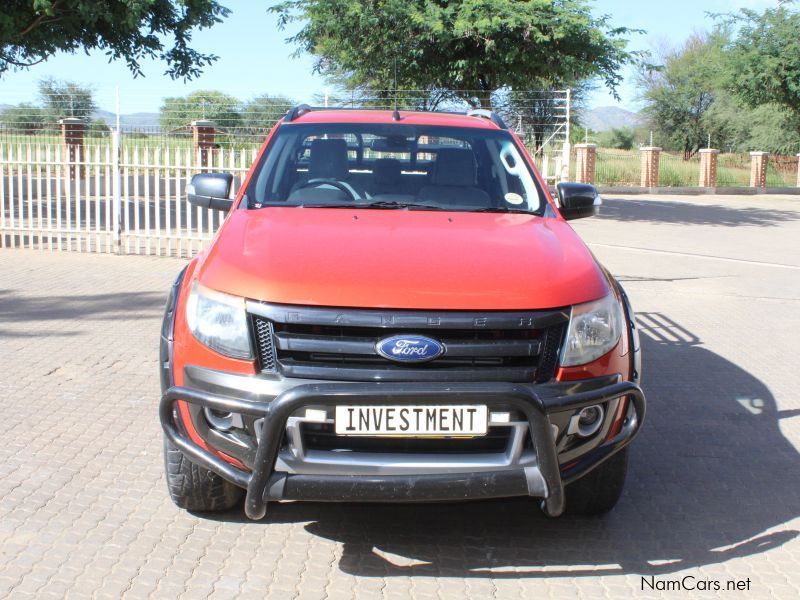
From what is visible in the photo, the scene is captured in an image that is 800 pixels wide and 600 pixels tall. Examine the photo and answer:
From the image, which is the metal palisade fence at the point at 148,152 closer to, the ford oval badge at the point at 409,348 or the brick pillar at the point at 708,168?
the ford oval badge at the point at 409,348

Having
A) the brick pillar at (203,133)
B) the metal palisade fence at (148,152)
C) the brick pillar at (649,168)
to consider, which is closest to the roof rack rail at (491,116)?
the metal palisade fence at (148,152)

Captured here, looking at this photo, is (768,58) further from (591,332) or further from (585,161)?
(591,332)

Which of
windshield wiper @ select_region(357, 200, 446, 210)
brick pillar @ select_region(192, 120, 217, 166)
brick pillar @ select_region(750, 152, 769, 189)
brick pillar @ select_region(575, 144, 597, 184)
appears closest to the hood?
windshield wiper @ select_region(357, 200, 446, 210)

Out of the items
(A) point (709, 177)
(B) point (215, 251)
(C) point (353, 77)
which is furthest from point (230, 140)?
(A) point (709, 177)

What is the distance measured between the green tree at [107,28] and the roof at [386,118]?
11199 millimetres

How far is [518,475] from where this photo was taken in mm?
3273

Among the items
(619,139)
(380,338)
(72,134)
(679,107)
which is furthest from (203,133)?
(619,139)

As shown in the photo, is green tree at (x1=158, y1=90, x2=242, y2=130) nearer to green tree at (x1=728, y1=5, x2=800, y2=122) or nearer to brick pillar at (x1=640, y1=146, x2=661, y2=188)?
green tree at (x1=728, y1=5, x2=800, y2=122)

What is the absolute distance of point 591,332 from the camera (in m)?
3.49

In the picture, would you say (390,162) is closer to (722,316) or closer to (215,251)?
(215,251)

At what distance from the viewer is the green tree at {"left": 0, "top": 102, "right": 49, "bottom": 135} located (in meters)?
17.5

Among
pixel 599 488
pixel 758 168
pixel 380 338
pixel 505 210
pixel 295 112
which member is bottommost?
pixel 599 488

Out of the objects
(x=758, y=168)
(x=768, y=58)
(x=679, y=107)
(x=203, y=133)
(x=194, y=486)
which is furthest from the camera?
(x=679, y=107)

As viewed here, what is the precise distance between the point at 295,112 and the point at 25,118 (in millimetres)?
15000
